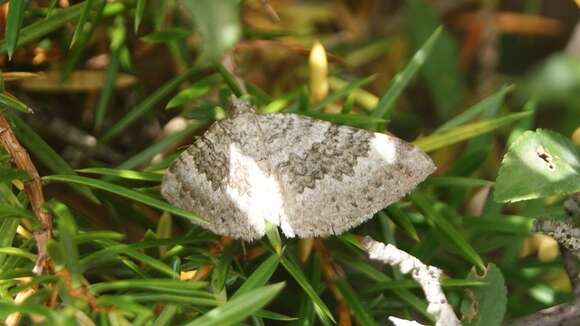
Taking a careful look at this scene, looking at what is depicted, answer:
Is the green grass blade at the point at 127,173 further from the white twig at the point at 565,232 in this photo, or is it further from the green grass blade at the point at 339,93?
the white twig at the point at 565,232

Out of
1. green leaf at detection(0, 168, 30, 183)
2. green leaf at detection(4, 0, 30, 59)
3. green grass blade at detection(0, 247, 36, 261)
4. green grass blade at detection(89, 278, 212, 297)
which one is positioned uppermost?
green leaf at detection(4, 0, 30, 59)

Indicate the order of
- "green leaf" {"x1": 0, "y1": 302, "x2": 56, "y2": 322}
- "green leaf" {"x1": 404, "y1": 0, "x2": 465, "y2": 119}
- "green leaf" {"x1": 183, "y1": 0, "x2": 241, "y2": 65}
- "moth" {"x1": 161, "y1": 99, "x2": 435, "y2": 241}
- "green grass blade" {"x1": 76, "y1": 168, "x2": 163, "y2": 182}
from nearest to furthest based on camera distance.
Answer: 1. "green leaf" {"x1": 183, "y1": 0, "x2": 241, "y2": 65}
2. "green leaf" {"x1": 0, "y1": 302, "x2": 56, "y2": 322}
3. "green grass blade" {"x1": 76, "y1": 168, "x2": 163, "y2": 182}
4. "moth" {"x1": 161, "y1": 99, "x2": 435, "y2": 241}
5. "green leaf" {"x1": 404, "y1": 0, "x2": 465, "y2": 119}

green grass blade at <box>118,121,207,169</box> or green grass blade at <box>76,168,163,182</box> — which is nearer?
green grass blade at <box>76,168,163,182</box>

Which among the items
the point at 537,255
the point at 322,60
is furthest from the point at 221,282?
the point at 537,255

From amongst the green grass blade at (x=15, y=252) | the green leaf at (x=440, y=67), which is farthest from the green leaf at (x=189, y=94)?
the green leaf at (x=440, y=67)

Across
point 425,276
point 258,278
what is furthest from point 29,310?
point 425,276

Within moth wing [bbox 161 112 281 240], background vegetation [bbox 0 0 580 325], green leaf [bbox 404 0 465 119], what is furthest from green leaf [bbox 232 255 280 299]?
green leaf [bbox 404 0 465 119]

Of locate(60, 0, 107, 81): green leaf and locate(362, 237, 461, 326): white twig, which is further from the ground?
locate(60, 0, 107, 81): green leaf

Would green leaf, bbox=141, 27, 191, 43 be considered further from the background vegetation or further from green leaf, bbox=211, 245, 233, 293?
green leaf, bbox=211, 245, 233, 293
